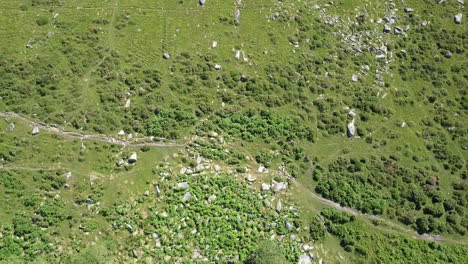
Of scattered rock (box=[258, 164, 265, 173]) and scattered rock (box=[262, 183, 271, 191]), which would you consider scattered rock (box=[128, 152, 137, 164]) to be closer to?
scattered rock (box=[258, 164, 265, 173])

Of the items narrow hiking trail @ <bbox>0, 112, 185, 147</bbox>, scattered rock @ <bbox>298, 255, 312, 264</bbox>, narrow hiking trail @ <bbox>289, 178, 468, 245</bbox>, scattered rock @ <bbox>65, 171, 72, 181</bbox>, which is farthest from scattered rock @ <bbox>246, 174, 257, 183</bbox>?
scattered rock @ <bbox>65, 171, 72, 181</bbox>

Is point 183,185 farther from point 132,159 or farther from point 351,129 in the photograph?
point 351,129

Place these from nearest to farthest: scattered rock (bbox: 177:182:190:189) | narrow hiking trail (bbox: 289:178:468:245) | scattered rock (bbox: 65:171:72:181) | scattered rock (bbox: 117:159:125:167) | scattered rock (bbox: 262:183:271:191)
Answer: scattered rock (bbox: 65:171:72:181) → scattered rock (bbox: 177:182:190:189) → scattered rock (bbox: 117:159:125:167) → scattered rock (bbox: 262:183:271:191) → narrow hiking trail (bbox: 289:178:468:245)

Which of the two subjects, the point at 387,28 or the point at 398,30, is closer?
the point at 387,28

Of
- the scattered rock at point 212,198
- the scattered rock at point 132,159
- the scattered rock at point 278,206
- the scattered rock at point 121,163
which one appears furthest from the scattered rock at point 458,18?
the scattered rock at point 121,163

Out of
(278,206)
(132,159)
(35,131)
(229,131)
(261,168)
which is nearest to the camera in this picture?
(132,159)

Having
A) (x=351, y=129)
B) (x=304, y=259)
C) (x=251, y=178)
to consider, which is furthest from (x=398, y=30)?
(x=304, y=259)

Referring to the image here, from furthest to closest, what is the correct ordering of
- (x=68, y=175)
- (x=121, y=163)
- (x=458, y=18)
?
(x=458, y=18) → (x=121, y=163) → (x=68, y=175)

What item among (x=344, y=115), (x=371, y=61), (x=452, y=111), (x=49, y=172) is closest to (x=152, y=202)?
(x=49, y=172)

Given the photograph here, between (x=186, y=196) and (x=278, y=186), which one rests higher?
(x=186, y=196)
